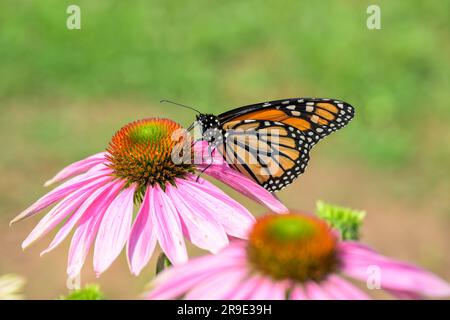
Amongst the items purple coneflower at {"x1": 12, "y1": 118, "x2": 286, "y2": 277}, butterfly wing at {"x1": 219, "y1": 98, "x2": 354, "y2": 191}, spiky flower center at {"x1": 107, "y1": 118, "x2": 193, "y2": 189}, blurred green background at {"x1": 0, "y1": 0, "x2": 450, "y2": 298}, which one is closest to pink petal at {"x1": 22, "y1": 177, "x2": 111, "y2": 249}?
purple coneflower at {"x1": 12, "y1": 118, "x2": 286, "y2": 277}

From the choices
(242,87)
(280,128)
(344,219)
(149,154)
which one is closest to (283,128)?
(280,128)

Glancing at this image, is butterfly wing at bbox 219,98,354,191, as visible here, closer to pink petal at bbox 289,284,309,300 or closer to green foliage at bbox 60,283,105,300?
green foliage at bbox 60,283,105,300

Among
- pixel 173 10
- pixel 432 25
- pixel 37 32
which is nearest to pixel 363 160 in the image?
pixel 432 25

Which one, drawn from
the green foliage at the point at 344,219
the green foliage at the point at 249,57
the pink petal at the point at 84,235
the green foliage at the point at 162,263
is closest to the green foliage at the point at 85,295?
the pink petal at the point at 84,235

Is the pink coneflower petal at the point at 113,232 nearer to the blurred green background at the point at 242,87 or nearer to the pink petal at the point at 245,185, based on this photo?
the pink petal at the point at 245,185

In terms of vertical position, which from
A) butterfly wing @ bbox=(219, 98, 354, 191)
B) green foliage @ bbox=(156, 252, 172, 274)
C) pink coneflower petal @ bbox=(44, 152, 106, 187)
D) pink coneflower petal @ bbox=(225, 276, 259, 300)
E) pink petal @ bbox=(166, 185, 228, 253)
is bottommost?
green foliage @ bbox=(156, 252, 172, 274)

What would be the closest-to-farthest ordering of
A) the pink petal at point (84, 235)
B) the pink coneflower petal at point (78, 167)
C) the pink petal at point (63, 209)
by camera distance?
1. the pink petal at point (84, 235)
2. the pink petal at point (63, 209)
3. the pink coneflower petal at point (78, 167)
